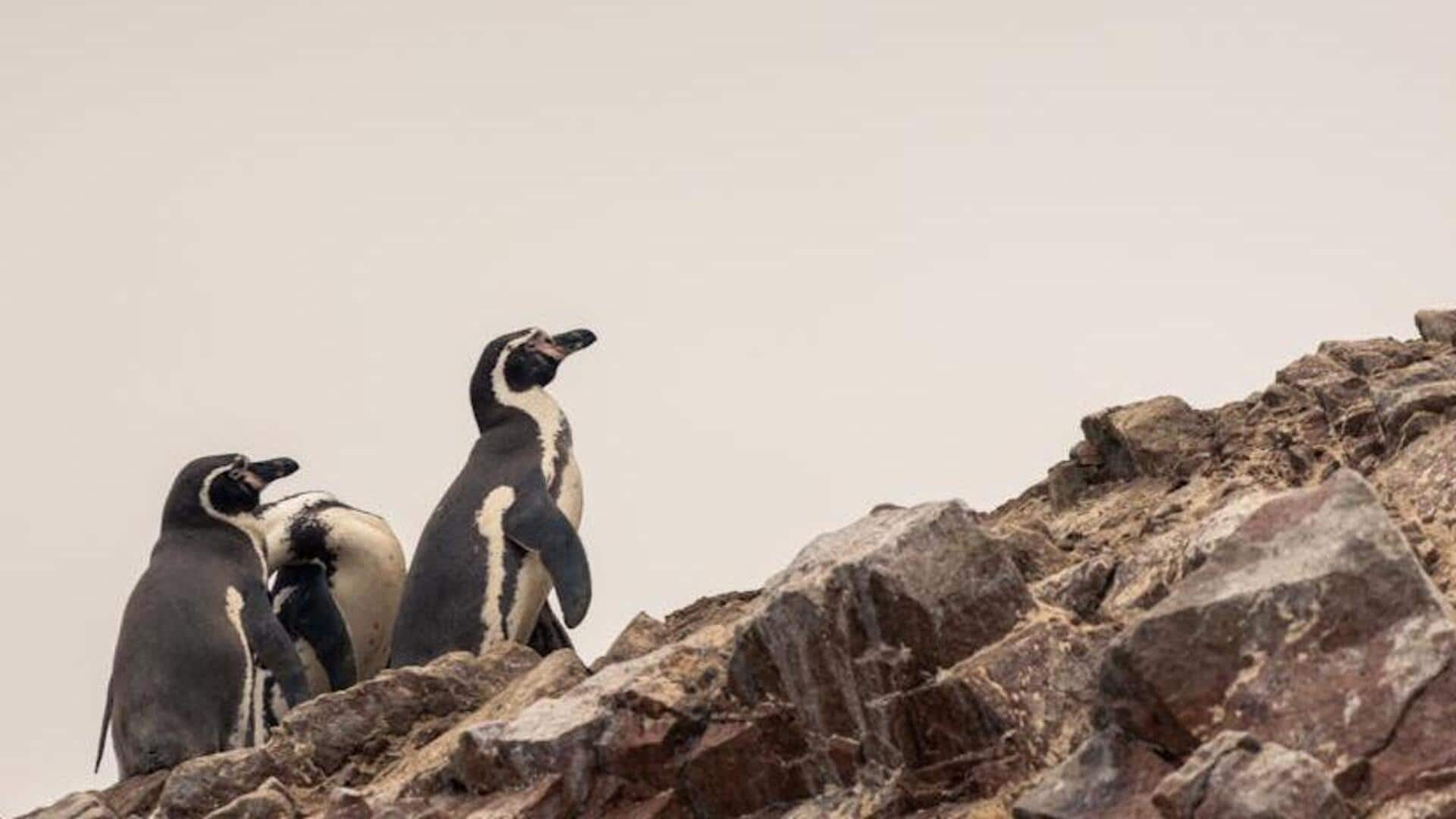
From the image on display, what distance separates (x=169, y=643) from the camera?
1689 cm

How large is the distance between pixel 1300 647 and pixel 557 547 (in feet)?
31.5

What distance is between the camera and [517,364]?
19.9 meters

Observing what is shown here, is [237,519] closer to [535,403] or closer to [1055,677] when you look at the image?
[535,403]

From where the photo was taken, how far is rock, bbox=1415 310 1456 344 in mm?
13586

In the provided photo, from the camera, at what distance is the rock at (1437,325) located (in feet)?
44.6

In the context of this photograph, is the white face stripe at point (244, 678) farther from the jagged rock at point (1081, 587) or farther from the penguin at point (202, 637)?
the jagged rock at point (1081, 587)

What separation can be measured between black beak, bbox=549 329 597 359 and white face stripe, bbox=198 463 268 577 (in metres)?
2.73

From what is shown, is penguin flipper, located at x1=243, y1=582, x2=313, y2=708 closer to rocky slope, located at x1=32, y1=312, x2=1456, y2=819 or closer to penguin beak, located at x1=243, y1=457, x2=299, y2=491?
penguin beak, located at x1=243, y1=457, x2=299, y2=491

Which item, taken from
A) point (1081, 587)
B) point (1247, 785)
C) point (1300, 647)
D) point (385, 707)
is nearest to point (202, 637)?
point (385, 707)

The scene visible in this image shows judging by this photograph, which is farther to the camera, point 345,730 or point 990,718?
point 345,730

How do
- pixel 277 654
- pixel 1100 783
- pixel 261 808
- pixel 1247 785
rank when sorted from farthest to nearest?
pixel 277 654 → pixel 261 808 → pixel 1100 783 → pixel 1247 785

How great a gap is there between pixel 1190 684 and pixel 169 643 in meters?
9.42

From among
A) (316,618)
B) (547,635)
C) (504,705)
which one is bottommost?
(504,705)

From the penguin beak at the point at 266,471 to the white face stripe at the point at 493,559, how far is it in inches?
56.9
